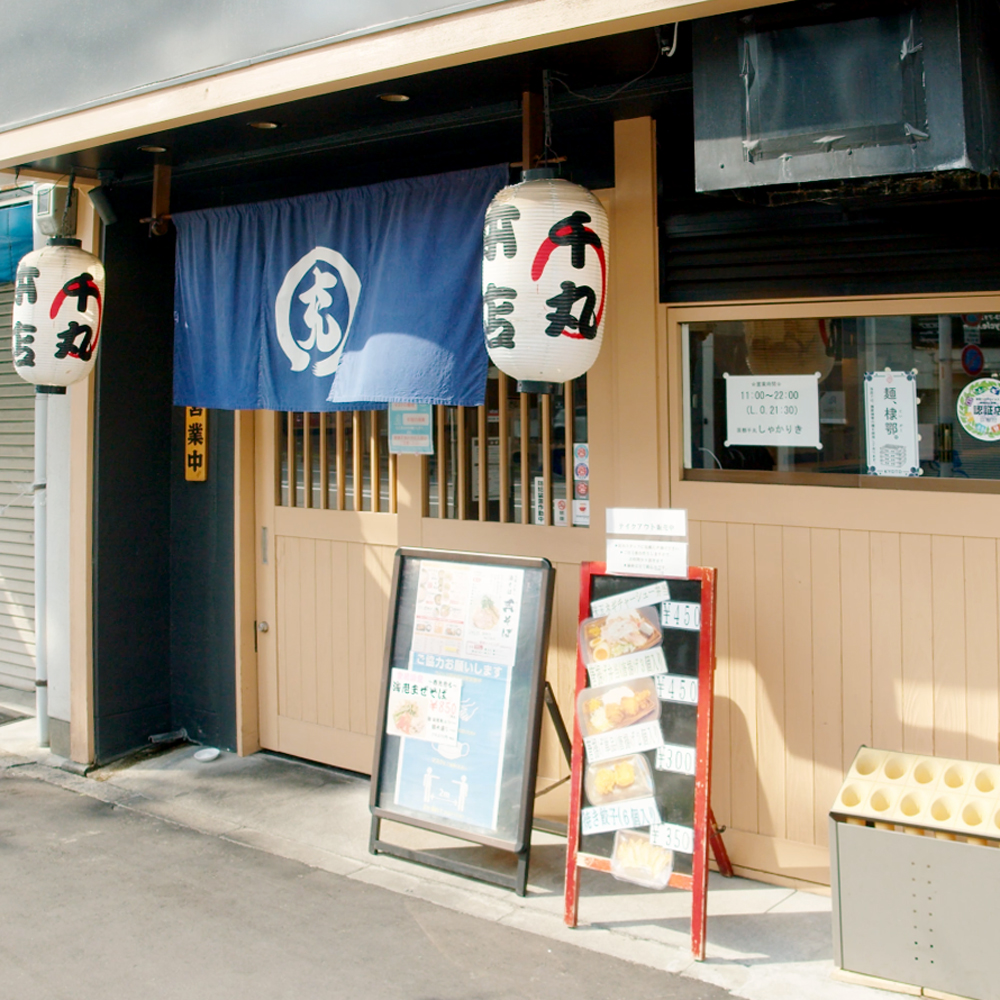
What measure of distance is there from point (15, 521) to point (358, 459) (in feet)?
13.6

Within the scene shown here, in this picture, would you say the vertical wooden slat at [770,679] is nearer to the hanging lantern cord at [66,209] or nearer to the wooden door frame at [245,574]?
the wooden door frame at [245,574]

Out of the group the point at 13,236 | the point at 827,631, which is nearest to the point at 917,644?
the point at 827,631

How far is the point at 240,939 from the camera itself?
4723 mm


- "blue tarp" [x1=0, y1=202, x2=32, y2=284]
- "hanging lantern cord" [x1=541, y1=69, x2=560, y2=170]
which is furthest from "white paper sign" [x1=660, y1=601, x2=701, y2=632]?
"blue tarp" [x1=0, y1=202, x2=32, y2=284]

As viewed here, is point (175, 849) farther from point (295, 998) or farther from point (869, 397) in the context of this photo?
point (869, 397)

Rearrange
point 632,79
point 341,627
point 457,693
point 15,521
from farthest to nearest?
point 15,521 → point 341,627 → point 457,693 → point 632,79

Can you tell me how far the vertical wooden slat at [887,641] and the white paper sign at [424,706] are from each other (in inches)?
84.6

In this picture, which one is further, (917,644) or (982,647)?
(917,644)

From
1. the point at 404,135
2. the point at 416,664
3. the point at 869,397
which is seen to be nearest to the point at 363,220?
the point at 404,135

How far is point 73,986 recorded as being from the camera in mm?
4332

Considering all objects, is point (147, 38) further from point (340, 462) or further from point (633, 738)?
point (633, 738)

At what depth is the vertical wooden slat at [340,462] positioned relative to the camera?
22.8 ft

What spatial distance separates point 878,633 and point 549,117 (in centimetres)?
310

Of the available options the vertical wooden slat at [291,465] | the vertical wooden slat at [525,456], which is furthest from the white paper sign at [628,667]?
the vertical wooden slat at [291,465]
